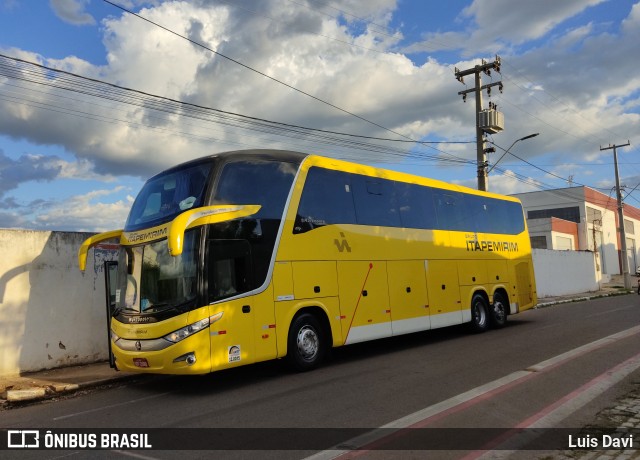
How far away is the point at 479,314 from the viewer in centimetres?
1525

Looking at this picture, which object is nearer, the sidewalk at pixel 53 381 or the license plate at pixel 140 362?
the license plate at pixel 140 362

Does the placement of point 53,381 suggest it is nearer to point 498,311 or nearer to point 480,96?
point 498,311

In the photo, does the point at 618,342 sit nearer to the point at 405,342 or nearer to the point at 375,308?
the point at 405,342

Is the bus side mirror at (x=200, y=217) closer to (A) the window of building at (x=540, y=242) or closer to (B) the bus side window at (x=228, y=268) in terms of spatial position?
(B) the bus side window at (x=228, y=268)

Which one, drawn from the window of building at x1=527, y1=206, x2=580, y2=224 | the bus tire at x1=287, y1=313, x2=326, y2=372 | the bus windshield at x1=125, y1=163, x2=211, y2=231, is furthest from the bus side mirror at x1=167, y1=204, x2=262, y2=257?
the window of building at x1=527, y1=206, x2=580, y2=224

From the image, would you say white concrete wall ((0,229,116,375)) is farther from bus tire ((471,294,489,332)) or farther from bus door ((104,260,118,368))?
bus tire ((471,294,489,332))

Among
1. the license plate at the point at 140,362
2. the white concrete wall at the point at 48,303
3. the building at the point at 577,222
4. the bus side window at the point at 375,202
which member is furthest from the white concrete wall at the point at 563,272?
the license plate at the point at 140,362

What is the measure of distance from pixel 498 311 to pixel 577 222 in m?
51.4

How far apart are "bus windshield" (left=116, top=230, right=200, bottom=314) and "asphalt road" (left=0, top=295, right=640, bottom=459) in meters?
1.50

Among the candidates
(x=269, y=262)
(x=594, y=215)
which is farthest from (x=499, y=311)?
(x=594, y=215)

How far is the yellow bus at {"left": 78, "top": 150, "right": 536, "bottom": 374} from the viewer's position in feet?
26.9

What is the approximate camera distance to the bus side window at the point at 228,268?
27.4ft

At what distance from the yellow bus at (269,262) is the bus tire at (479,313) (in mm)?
1654

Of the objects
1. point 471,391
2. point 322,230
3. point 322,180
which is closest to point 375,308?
point 322,230
